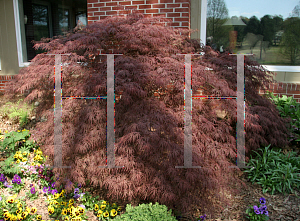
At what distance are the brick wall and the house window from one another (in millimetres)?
2980

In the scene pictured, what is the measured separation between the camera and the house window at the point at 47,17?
22.7 feet

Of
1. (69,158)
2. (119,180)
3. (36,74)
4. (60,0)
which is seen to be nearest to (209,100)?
(119,180)

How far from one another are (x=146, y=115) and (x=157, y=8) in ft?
8.93

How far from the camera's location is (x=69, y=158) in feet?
8.42

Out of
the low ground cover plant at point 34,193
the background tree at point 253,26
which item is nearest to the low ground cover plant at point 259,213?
the low ground cover plant at point 34,193

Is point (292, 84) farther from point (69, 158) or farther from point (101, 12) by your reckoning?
point (69, 158)

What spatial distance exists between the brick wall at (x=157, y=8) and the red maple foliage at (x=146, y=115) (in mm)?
1120

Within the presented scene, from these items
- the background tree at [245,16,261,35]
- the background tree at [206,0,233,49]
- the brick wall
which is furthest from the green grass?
the brick wall

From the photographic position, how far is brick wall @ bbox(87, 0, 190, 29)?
429 centimetres

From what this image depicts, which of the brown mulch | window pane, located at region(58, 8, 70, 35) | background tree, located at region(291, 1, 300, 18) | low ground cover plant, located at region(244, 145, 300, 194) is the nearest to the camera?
the brown mulch

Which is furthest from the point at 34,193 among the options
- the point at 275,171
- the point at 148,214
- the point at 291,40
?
the point at 291,40

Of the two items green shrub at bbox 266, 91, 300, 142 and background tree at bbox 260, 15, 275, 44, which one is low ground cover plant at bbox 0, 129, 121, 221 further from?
background tree at bbox 260, 15, 275, 44

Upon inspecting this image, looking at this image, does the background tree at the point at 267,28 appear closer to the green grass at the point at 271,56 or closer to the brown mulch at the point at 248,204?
the green grass at the point at 271,56

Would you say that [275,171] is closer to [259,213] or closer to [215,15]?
[259,213]
